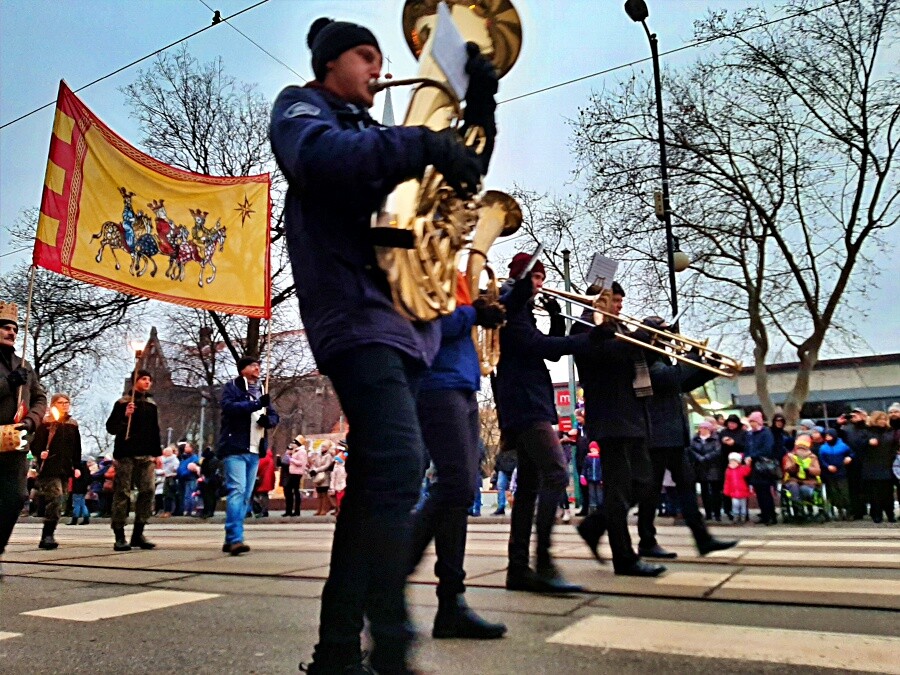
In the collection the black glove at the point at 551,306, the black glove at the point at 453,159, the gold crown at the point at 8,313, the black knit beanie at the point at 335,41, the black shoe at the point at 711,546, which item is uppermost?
the black knit beanie at the point at 335,41

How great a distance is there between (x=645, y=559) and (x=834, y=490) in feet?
24.3

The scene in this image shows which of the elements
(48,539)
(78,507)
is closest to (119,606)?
(48,539)

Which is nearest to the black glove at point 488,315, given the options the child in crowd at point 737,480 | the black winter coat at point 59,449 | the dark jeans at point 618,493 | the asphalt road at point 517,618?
the asphalt road at point 517,618

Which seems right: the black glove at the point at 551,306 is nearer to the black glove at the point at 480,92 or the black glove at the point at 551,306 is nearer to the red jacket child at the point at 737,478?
the black glove at the point at 480,92

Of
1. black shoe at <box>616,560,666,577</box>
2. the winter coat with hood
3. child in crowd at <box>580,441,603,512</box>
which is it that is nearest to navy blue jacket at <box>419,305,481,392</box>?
black shoe at <box>616,560,666,577</box>

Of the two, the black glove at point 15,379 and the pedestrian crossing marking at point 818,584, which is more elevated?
the black glove at point 15,379

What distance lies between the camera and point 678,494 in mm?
5254

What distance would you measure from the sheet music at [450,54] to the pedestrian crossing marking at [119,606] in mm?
2647

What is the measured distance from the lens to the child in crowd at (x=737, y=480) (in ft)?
35.3

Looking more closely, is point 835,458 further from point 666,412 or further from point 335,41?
point 335,41

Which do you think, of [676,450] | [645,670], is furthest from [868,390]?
[645,670]

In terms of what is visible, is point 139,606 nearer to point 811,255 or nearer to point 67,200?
point 67,200

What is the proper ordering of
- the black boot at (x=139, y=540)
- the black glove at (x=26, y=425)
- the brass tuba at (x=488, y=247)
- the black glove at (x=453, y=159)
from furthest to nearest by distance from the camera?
the black boot at (x=139, y=540) → the black glove at (x=26, y=425) → the brass tuba at (x=488, y=247) → the black glove at (x=453, y=159)

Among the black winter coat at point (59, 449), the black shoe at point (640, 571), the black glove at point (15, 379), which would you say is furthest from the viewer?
the black winter coat at point (59, 449)
